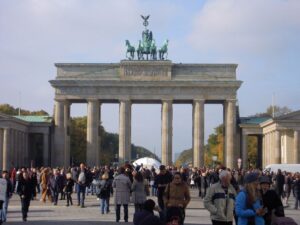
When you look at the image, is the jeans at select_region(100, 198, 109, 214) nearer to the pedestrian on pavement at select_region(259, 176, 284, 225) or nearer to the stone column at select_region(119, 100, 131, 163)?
the pedestrian on pavement at select_region(259, 176, 284, 225)

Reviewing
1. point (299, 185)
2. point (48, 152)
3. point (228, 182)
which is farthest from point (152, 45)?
point (228, 182)

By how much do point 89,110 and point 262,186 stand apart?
8866 cm

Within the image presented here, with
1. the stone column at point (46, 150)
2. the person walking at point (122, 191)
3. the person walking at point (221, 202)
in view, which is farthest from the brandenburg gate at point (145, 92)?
the person walking at point (221, 202)

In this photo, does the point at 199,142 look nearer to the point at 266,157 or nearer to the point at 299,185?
the point at 266,157

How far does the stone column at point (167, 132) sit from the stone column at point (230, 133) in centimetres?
703

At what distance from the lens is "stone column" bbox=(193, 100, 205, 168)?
337 ft

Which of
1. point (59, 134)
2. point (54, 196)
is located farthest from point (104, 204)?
point (59, 134)

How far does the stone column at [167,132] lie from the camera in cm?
10300

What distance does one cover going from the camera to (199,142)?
10294 cm

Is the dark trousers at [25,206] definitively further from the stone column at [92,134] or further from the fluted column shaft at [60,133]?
the fluted column shaft at [60,133]

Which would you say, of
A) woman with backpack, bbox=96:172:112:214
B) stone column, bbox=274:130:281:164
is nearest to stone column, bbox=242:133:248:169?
stone column, bbox=274:130:281:164

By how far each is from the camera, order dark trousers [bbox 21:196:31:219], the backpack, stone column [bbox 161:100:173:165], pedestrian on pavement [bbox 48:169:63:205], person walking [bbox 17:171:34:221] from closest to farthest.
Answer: dark trousers [bbox 21:196:31:219] < person walking [bbox 17:171:34:221] < the backpack < pedestrian on pavement [bbox 48:169:63:205] < stone column [bbox 161:100:173:165]

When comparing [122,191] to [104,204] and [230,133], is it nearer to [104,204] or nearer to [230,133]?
[104,204]

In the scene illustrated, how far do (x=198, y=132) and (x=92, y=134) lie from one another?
13331mm
